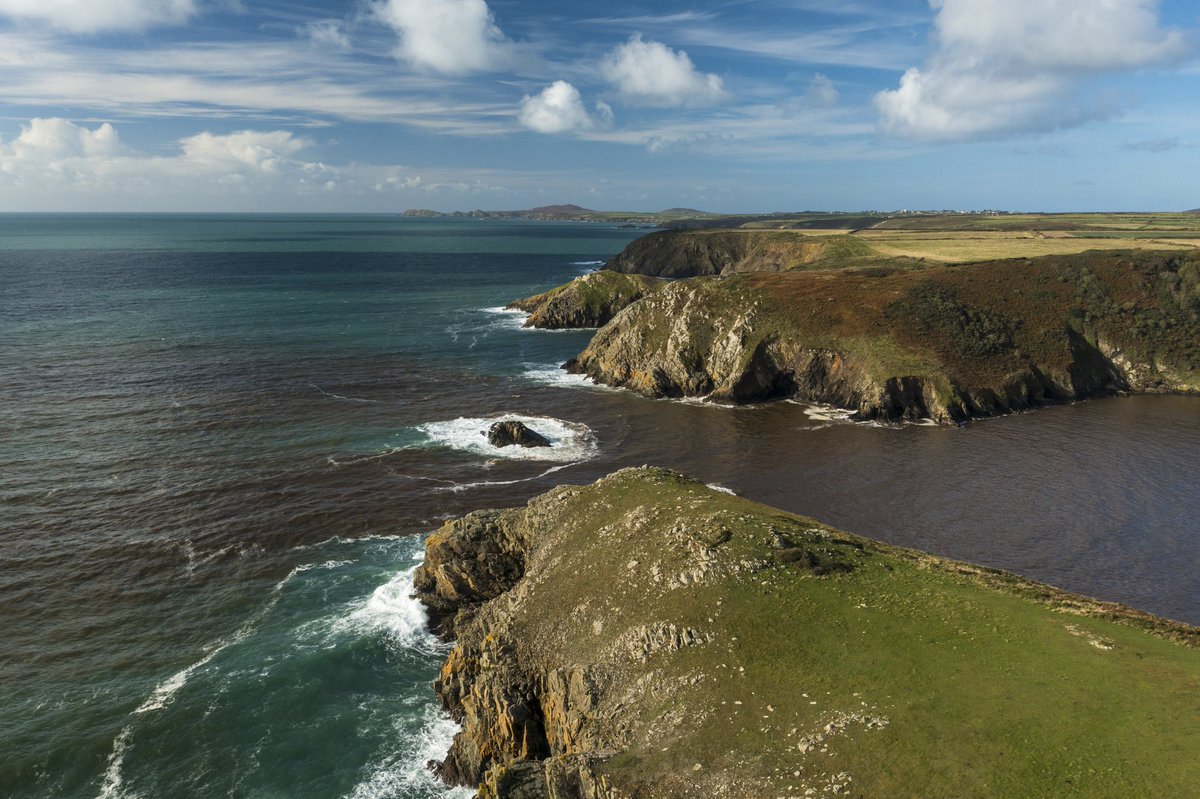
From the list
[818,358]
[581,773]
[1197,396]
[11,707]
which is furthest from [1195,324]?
[11,707]

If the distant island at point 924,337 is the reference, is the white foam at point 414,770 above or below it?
below

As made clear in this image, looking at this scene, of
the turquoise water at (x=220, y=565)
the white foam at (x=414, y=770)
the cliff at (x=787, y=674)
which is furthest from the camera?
the turquoise water at (x=220, y=565)

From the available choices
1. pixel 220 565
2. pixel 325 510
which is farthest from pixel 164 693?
pixel 325 510

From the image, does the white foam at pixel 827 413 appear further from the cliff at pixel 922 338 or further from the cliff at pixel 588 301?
the cliff at pixel 588 301

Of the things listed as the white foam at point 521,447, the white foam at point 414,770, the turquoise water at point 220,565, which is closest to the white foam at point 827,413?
the white foam at point 521,447

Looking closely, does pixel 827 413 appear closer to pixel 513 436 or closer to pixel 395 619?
pixel 513 436

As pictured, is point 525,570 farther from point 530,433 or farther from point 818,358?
point 818,358
